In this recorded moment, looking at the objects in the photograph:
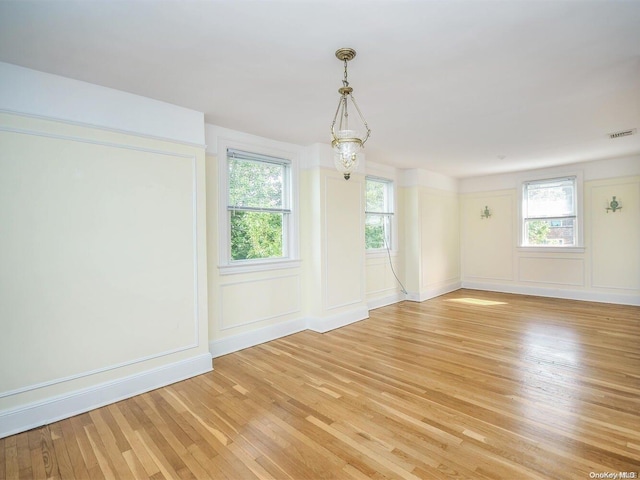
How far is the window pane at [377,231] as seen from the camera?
5.87m

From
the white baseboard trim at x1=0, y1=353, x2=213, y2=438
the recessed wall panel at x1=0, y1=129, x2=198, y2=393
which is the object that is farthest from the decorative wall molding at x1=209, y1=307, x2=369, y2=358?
the recessed wall panel at x1=0, y1=129, x2=198, y2=393

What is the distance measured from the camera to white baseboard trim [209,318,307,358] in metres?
3.66

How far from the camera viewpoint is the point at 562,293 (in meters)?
6.39

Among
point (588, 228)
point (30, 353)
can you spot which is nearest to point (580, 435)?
point (30, 353)

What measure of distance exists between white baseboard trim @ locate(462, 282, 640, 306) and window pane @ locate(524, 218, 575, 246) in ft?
3.11

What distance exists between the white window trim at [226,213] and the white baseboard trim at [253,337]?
0.77 m

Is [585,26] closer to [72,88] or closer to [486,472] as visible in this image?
[486,472]

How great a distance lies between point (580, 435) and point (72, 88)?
448cm

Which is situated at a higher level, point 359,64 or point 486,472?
point 359,64

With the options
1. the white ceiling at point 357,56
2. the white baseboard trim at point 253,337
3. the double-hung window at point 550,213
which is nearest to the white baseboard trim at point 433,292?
the double-hung window at point 550,213

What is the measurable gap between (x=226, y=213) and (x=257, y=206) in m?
0.47

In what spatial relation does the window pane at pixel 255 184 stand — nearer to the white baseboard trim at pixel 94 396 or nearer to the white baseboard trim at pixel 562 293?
the white baseboard trim at pixel 94 396

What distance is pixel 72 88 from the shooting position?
255 centimetres

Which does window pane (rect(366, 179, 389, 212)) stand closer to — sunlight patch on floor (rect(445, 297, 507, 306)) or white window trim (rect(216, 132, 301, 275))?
white window trim (rect(216, 132, 301, 275))
